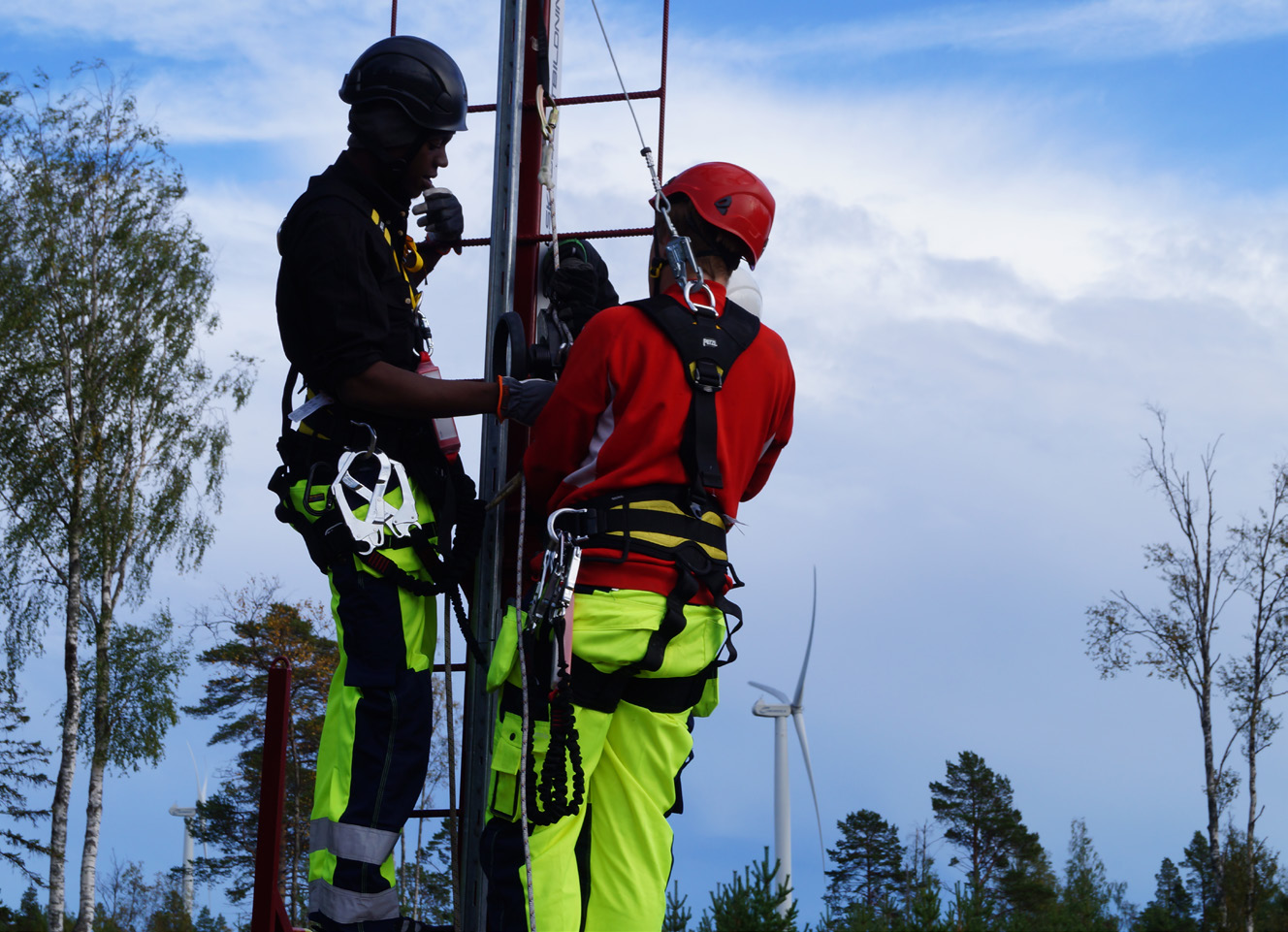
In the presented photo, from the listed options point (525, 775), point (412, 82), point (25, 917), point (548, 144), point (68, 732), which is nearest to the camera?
point (525, 775)

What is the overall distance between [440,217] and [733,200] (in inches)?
59.7

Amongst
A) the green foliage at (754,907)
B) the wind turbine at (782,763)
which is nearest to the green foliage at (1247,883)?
the wind turbine at (782,763)

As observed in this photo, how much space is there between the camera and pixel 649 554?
4770 millimetres

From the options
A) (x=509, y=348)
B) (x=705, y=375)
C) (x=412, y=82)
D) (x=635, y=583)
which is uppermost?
(x=412, y=82)

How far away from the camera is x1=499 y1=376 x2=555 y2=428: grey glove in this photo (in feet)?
17.2

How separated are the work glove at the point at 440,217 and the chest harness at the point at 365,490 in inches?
17.8

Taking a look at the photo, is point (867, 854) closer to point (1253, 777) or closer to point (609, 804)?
point (1253, 777)

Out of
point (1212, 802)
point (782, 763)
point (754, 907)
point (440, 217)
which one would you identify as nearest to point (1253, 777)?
point (1212, 802)

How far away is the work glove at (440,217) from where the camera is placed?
5984 millimetres

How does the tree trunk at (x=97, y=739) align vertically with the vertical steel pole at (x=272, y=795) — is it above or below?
above

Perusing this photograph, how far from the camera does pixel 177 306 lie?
31.4 metres

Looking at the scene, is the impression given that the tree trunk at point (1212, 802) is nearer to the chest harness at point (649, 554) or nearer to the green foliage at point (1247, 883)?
the green foliage at point (1247, 883)

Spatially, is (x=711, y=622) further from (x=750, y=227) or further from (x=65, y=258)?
(x=65, y=258)

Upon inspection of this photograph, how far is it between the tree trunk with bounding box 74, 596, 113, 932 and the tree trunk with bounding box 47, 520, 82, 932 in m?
0.44
